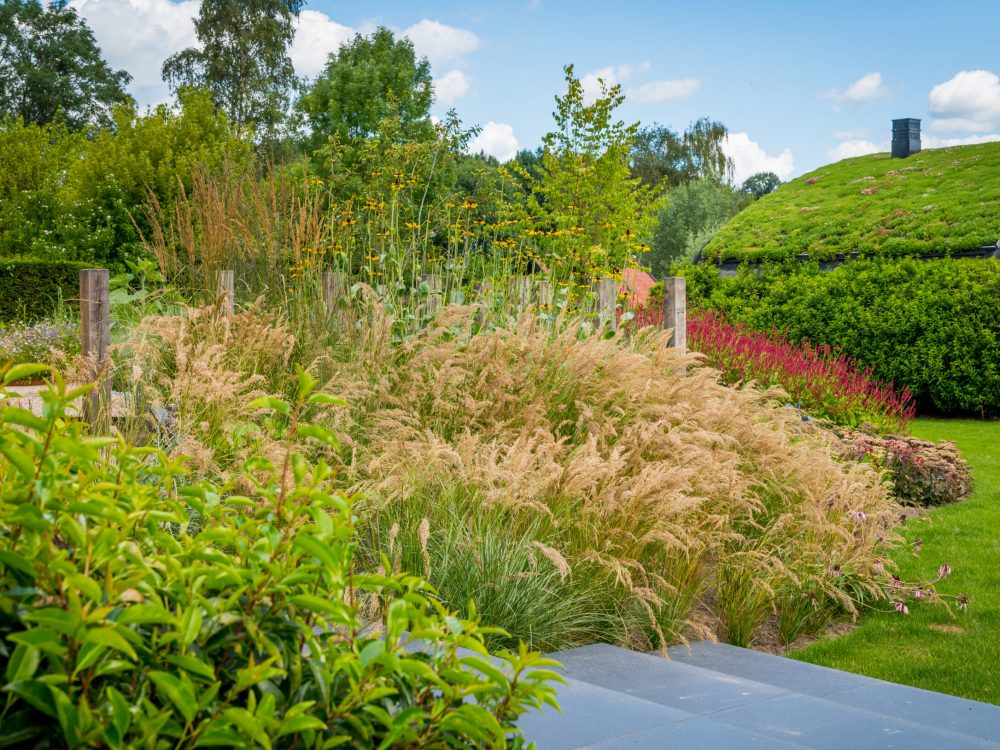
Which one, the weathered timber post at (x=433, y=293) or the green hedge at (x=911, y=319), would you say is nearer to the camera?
the weathered timber post at (x=433, y=293)

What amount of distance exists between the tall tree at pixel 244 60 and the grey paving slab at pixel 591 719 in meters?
28.5

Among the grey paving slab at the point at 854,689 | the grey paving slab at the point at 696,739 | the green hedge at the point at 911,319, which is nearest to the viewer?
the grey paving slab at the point at 696,739

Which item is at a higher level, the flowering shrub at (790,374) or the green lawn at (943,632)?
the flowering shrub at (790,374)

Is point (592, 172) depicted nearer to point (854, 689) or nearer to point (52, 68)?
point (854, 689)

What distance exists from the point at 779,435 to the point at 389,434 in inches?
86.8

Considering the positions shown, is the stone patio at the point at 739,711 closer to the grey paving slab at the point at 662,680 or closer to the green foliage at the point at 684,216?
the grey paving slab at the point at 662,680

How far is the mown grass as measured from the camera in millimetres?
15219

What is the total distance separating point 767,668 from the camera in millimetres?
3516

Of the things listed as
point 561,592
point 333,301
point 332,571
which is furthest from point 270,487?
point 333,301

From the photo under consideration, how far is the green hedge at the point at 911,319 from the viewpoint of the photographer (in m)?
12.5

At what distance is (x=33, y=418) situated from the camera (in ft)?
3.99

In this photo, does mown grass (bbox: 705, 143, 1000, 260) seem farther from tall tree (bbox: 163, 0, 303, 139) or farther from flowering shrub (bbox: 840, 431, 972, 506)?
tall tree (bbox: 163, 0, 303, 139)

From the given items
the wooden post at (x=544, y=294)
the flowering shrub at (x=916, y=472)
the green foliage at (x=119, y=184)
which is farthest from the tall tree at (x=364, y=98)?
the flowering shrub at (x=916, y=472)

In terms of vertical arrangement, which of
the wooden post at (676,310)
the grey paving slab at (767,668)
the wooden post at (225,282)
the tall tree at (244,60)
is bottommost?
the grey paving slab at (767,668)
